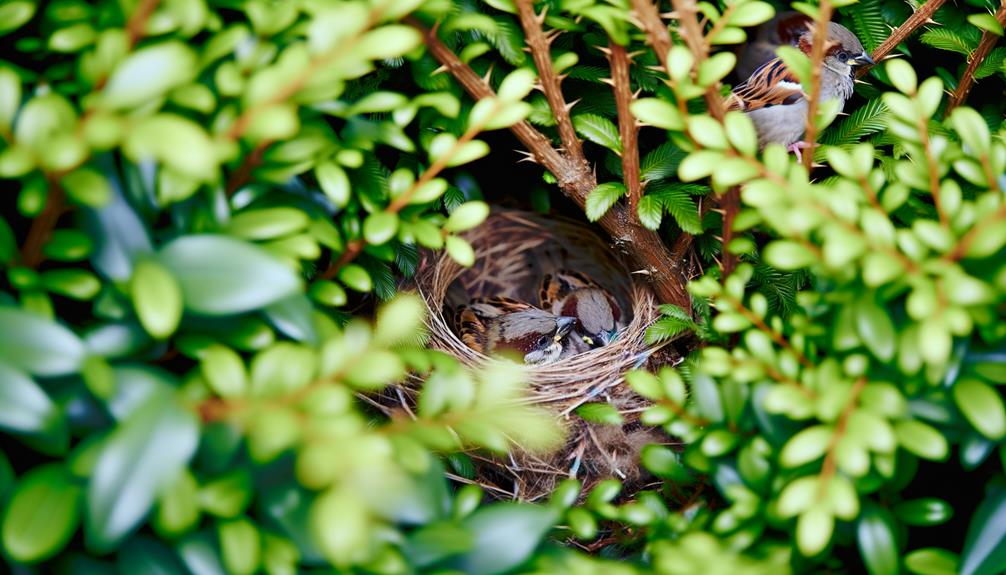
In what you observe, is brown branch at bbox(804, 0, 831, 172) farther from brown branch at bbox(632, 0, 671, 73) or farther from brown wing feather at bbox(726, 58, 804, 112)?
brown wing feather at bbox(726, 58, 804, 112)

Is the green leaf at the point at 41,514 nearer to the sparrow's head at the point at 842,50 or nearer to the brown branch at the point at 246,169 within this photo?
the brown branch at the point at 246,169

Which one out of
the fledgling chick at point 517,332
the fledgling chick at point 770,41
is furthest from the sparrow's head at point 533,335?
the fledgling chick at point 770,41

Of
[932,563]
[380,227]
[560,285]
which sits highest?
[380,227]

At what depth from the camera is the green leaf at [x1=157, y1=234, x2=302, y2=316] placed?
108cm

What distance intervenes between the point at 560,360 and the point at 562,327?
37 cm

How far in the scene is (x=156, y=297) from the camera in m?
1.04

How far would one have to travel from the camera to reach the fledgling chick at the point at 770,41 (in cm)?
326

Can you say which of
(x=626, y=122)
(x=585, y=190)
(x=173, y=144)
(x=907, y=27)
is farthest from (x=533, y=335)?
(x=173, y=144)

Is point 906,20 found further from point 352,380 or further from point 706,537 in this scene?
point 352,380

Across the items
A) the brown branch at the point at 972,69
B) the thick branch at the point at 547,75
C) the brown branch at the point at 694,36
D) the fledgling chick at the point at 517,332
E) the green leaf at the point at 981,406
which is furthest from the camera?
the fledgling chick at the point at 517,332

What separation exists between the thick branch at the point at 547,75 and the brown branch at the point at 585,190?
0.05 m

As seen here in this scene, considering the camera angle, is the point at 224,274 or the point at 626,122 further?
the point at 626,122

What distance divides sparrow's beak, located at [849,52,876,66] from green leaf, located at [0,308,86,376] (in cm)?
237

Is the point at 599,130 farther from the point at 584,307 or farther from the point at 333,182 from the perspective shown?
the point at 584,307
